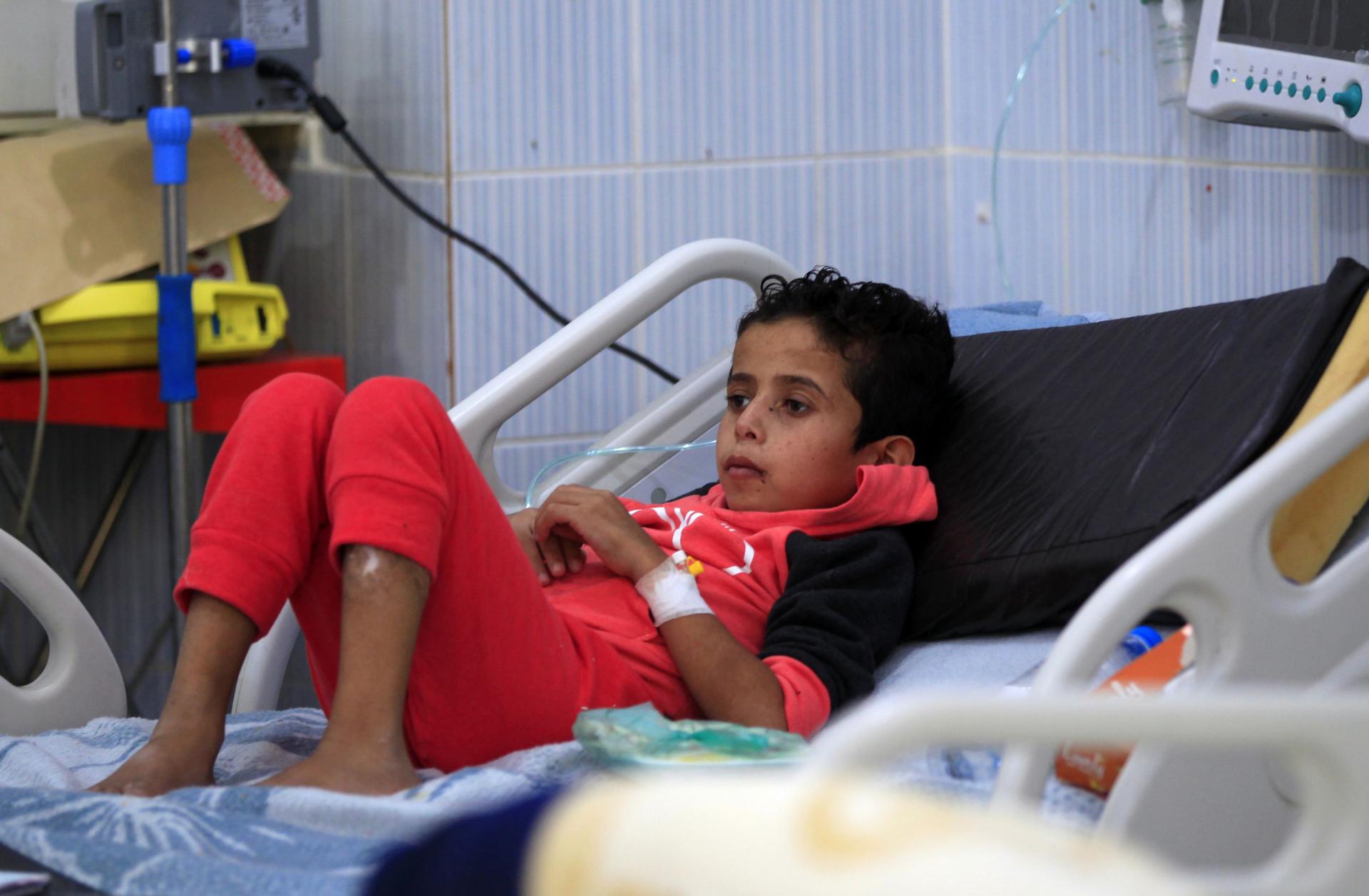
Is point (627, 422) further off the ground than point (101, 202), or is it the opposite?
point (101, 202)

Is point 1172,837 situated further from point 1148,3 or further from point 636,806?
point 1148,3

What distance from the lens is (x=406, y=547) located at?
1.08 m

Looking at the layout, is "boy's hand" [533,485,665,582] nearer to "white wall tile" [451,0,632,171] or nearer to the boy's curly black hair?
the boy's curly black hair

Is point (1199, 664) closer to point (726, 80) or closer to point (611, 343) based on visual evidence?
point (611, 343)

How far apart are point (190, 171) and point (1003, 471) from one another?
4.62 feet

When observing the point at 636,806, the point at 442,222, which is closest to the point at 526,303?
the point at 442,222

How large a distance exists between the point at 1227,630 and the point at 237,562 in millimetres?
725

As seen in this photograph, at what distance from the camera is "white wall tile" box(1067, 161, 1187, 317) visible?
7.36 feet

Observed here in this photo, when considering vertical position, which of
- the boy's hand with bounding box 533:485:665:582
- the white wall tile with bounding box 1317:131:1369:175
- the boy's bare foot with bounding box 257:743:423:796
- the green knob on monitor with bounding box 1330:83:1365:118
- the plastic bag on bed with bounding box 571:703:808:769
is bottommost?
the boy's bare foot with bounding box 257:743:423:796

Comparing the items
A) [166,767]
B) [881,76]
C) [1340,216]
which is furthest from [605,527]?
[1340,216]

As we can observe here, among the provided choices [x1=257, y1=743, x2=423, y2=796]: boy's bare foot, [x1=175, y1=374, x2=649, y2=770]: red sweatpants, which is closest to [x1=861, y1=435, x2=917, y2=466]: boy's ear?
[x1=175, y1=374, x2=649, y2=770]: red sweatpants

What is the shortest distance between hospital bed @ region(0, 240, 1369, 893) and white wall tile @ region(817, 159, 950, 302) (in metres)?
0.37

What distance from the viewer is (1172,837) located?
0.96 meters

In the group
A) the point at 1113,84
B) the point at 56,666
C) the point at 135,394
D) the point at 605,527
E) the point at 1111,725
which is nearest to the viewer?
the point at 1111,725
